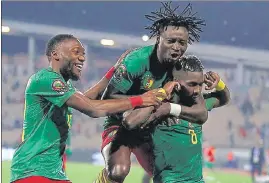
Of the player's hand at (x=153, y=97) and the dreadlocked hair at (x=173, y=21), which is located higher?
the dreadlocked hair at (x=173, y=21)

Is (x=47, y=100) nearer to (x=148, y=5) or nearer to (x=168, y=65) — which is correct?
(x=168, y=65)

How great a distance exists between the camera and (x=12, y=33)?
1853 centimetres

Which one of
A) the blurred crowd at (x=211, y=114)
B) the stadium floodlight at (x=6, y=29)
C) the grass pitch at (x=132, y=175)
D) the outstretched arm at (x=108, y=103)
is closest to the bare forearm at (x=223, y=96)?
the outstretched arm at (x=108, y=103)

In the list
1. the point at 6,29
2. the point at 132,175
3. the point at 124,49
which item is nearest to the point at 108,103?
the point at 132,175

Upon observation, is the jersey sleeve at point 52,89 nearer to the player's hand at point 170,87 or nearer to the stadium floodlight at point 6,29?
the player's hand at point 170,87

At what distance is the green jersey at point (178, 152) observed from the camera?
5234 millimetres

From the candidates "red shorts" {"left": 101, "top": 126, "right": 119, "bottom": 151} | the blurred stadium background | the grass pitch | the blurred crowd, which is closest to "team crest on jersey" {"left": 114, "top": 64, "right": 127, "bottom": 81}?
"red shorts" {"left": 101, "top": 126, "right": 119, "bottom": 151}

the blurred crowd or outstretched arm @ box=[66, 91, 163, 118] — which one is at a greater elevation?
the blurred crowd

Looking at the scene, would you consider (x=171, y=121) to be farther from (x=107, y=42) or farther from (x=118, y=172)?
(x=107, y=42)

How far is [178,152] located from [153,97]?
0.61m

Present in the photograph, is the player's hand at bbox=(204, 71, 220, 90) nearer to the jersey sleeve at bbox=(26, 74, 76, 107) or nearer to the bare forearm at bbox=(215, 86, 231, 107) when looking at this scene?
the bare forearm at bbox=(215, 86, 231, 107)

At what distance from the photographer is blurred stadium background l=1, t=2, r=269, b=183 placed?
16.9 meters

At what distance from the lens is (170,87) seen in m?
4.94

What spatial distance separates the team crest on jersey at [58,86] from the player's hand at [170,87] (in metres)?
0.81
